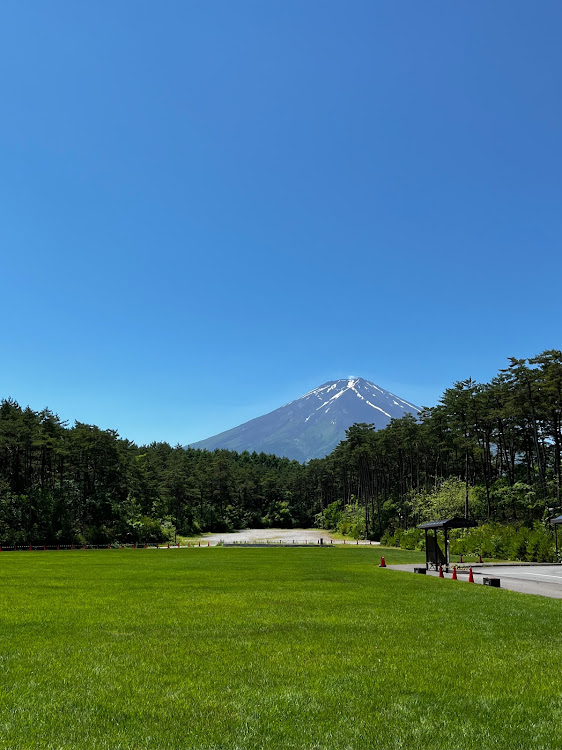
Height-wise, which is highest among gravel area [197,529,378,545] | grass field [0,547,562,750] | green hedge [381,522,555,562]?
grass field [0,547,562,750]

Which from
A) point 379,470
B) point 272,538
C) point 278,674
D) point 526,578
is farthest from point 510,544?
point 379,470

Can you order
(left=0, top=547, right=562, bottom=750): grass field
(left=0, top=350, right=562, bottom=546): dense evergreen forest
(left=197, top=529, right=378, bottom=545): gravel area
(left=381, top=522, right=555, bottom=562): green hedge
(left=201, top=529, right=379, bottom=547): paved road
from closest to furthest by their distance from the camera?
(left=0, top=547, right=562, bottom=750): grass field → (left=381, top=522, right=555, bottom=562): green hedge → (left=0, top=350, right=562, bottom=546): dense evergreen forest → (left=201, top=529, right=379, bottom=547): paved road → (left=197, top=529, right=378, bottom=545): gravel area

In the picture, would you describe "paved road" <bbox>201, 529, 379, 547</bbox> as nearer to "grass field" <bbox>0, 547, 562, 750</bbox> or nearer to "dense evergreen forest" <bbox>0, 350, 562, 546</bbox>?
"dense evergreen forest" <bbox>0, 350, 562, 546</bbox>

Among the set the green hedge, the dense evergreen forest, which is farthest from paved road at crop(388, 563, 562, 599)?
the dense evergreen forest

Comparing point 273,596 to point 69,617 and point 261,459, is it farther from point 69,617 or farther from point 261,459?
point 261,459

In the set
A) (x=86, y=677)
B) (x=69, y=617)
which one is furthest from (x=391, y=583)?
(x=86, y=677)

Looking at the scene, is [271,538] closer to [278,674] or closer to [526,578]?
[526,578]

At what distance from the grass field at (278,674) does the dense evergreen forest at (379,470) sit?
4111 centimetres

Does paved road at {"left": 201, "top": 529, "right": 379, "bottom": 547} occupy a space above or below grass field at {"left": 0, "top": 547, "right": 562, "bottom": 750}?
below

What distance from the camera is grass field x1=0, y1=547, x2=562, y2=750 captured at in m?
6.46

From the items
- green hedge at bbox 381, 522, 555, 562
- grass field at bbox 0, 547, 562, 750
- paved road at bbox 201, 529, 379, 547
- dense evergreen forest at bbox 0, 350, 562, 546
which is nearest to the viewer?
grass field at bbox 0, 547, 562, 750

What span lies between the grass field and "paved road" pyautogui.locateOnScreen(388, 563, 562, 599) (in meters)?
5.37

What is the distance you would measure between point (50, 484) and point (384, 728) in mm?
78504

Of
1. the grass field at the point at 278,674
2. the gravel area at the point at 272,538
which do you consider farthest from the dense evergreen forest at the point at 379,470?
the grass field at the point at 278,674
